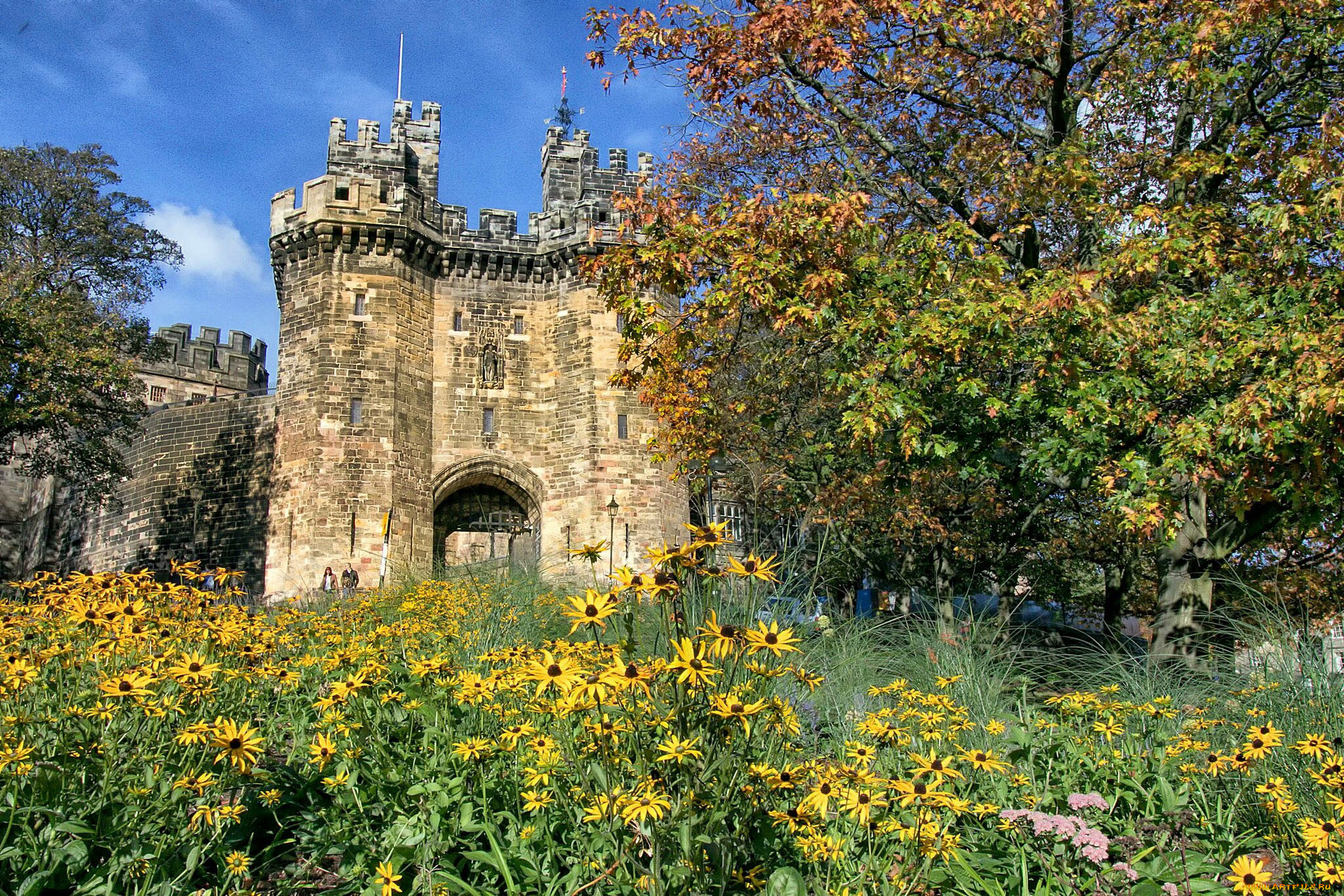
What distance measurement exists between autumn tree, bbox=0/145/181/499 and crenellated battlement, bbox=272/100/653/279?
507 centimetres

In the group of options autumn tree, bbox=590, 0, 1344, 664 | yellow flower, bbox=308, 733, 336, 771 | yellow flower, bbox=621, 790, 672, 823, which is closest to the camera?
yellow flower, bbox=621, 790, 672, 823

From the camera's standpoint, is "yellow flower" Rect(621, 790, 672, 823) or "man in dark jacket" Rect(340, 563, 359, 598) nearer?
"yellow flower" Rect(621, 790, 672, 823)

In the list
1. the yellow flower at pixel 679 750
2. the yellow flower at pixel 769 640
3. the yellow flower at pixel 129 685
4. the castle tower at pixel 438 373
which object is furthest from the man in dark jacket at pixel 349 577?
the yellow flower at pixel 769 640

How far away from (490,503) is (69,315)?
33.2 ft

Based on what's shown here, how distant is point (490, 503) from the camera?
2634 centimetres

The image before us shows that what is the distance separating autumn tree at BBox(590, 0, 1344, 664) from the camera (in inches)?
263

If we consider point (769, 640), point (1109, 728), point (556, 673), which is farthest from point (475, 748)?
point (1109, 728)

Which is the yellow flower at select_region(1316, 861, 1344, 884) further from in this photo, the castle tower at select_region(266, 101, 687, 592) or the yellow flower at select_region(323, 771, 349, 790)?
the castle tower at select_region(266, 101, 687, 592)

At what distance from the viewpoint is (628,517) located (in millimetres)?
23938

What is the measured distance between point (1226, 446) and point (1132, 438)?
85cm

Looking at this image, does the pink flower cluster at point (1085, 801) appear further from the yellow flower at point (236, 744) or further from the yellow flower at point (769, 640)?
the yellow flower at point (236, 744)

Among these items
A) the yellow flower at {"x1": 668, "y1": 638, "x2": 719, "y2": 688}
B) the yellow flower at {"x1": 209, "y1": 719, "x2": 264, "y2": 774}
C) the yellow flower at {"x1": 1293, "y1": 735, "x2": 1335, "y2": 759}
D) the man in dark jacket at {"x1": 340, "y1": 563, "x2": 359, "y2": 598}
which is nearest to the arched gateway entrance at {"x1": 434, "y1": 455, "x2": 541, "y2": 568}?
the man in dark jacket at {"x1": 340, "y1": 563, "x2": 359, "y2": 598}

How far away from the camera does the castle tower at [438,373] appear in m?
23.3

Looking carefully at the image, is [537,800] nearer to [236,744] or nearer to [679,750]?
[679,750]
